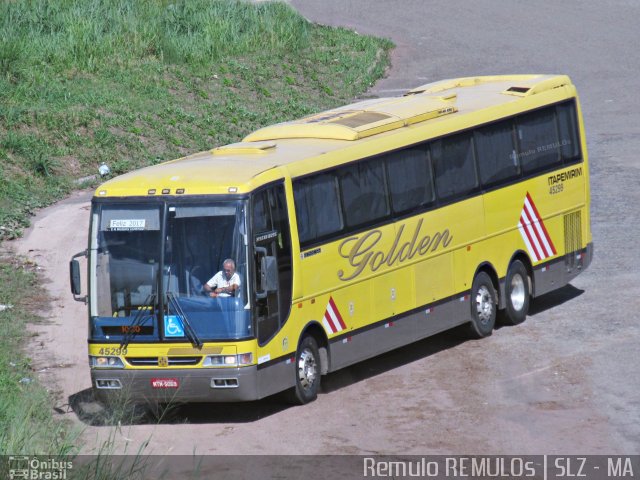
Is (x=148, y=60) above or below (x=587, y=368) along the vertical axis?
above

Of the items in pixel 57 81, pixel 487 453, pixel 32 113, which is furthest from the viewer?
pixel 57 81

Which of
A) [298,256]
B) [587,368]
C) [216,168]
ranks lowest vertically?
[587,368]

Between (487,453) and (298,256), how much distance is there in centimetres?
356

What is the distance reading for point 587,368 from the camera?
17.2m

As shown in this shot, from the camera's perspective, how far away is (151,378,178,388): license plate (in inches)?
603

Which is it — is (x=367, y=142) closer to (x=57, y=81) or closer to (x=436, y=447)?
(x=436, y=447)

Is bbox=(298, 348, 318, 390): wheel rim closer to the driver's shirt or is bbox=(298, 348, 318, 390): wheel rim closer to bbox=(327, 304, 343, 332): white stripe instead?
bbox=(327, 304, 343, 332): white stripe

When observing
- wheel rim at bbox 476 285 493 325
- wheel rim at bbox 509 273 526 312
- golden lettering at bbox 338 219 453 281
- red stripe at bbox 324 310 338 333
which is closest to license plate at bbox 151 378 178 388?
red stripe at bbox 324 310 338 333

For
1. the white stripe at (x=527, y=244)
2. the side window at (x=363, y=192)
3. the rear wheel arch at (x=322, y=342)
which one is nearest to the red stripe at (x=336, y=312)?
the rear wheel arch at (x=322, y=342)

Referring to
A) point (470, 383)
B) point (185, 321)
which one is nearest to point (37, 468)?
point (185, 321)

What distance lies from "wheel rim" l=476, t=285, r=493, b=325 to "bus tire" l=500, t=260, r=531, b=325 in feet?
1.23

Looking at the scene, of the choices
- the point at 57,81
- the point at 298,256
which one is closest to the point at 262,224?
the point at 298,256

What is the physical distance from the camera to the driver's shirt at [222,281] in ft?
49.8

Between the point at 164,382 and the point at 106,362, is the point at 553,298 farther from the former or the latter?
the point at 106,362
